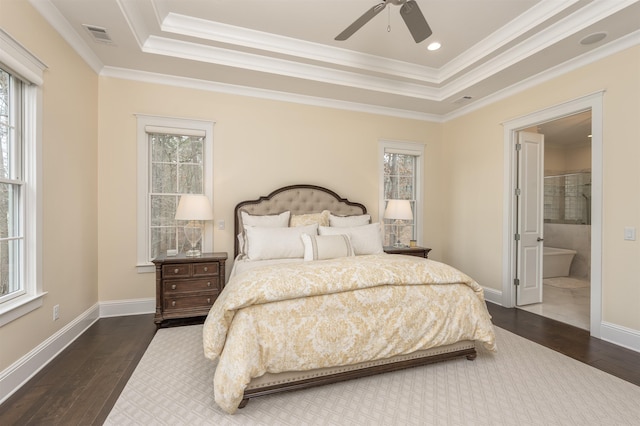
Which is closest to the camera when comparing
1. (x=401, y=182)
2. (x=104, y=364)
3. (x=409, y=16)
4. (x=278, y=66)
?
(x=409, y=16)

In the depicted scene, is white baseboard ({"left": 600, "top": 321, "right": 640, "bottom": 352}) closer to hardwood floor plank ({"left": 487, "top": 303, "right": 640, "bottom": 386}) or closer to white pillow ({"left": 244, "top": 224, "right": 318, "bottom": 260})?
hardwood floor plank ({"left": 487, "top": 303, "right": 640, "bottom": 386})

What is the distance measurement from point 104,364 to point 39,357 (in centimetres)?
46

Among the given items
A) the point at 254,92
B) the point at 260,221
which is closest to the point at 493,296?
the point at 260,221

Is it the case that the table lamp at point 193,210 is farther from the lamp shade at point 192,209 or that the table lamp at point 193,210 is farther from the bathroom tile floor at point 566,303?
the bathroom tile floor at point 566,303

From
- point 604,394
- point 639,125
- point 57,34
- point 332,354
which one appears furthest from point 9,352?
point 639,125

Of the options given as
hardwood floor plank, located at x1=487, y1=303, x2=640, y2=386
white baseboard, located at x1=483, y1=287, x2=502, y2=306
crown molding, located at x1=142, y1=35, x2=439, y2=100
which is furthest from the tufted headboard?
hardwood floor plank, located at x1=487, y1=303, x2=640, y2=386

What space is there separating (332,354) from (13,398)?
2.11 meters

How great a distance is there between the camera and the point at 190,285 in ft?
11.0

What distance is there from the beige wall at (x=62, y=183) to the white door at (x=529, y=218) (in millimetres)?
5126

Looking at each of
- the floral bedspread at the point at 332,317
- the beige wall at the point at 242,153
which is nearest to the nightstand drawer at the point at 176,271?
the beige wall at the point at 242,153

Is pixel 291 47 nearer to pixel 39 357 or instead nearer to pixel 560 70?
pixel 560 70

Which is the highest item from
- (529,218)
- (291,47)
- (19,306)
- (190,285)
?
(291,47)

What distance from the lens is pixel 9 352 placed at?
2080 mm

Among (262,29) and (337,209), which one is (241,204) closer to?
(337,209)
